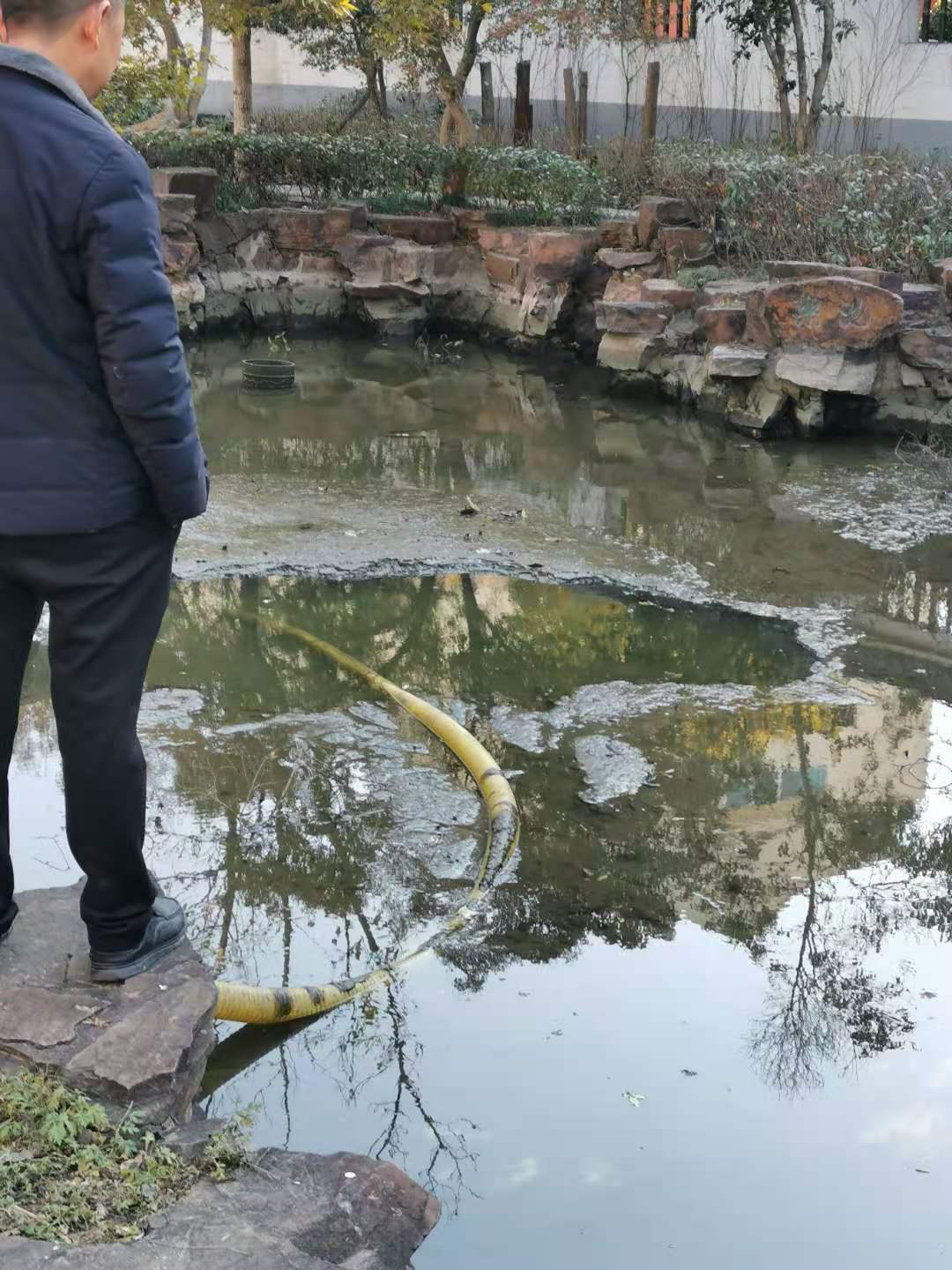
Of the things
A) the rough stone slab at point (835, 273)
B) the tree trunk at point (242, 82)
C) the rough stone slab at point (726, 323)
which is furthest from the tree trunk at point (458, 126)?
the rough stone slab at point (835, 273)

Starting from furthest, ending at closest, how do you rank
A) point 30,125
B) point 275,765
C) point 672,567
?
point 672,567 → point 275,765 → point 30,125

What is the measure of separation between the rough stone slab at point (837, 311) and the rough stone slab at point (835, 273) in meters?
0.12

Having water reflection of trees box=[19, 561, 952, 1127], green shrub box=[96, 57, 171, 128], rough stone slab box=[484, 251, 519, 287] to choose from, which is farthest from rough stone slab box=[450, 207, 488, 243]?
water reflection of trees box=[19, 561, 952, 1127]

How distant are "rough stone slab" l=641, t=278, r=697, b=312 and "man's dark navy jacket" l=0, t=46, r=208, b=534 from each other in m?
7.94

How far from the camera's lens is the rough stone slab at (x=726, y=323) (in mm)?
9109

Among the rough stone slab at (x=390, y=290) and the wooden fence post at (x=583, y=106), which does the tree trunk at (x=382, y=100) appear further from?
the rough stone slab at (x=390, y=290)

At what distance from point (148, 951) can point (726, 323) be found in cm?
733

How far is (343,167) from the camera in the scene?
46.3ft

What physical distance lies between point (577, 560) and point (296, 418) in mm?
3660

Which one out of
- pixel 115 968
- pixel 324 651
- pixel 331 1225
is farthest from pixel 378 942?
pixel 324 651

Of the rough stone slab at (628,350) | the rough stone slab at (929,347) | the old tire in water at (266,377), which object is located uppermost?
the rough stone slab at (929,347)

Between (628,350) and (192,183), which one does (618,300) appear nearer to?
(628,350)

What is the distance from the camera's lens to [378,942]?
3.43 metres

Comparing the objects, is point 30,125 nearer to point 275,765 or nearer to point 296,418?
point 275,765
